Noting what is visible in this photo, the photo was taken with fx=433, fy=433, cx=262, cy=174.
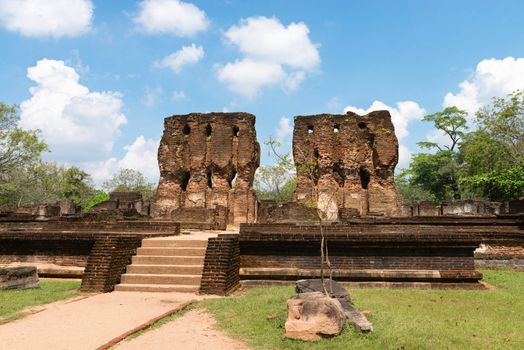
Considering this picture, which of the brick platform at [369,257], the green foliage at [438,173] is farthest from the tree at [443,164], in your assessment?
the brick platform at [369,257]

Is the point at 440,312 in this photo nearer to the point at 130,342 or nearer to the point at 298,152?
the point at 130,342

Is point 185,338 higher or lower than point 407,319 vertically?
lower

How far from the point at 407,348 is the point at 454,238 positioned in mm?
4381

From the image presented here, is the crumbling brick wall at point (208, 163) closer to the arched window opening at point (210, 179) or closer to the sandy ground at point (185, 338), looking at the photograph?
the arched window opening at point (210, 179)

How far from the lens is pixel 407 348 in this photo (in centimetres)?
415

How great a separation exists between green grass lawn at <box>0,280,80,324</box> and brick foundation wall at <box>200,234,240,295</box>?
226 cm

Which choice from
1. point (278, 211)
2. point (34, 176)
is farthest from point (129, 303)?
point (34, 176)

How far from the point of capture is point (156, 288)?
25.4ft

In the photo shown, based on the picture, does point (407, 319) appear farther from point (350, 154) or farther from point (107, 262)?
point (350, 154)

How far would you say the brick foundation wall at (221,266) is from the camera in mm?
7438

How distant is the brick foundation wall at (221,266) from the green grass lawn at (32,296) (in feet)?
7.41

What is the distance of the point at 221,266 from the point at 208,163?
62.6ft

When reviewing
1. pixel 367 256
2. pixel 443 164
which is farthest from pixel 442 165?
pixel 367 256

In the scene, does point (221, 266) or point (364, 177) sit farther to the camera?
point (364, 177)
